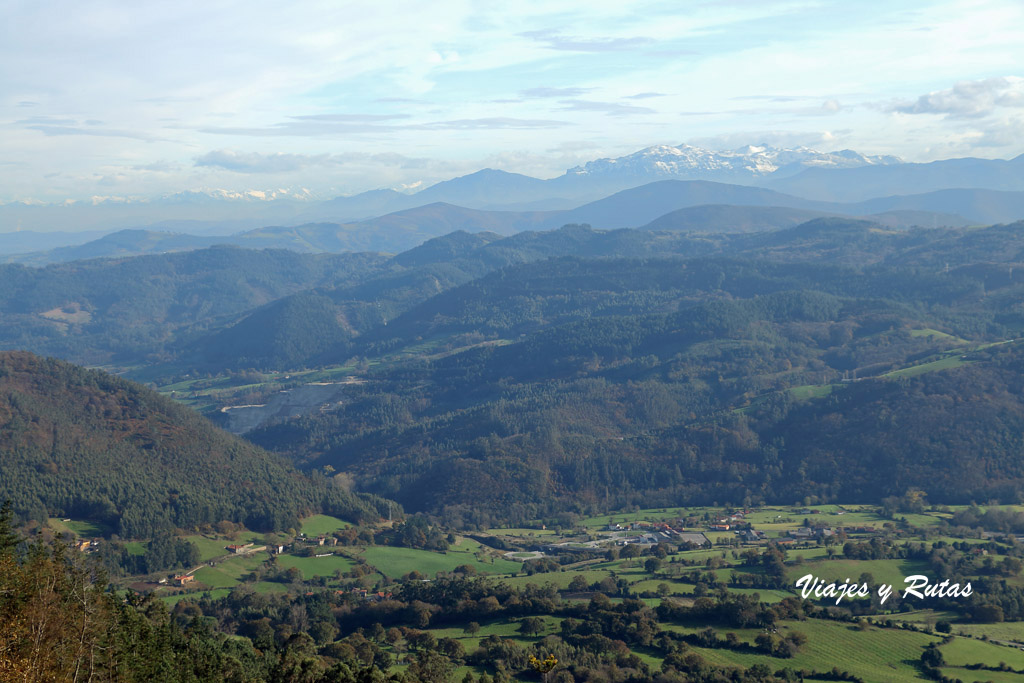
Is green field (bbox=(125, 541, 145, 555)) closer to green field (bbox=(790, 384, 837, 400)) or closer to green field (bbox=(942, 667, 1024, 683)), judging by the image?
green field (bbox=(942, 667, 1024, 683))

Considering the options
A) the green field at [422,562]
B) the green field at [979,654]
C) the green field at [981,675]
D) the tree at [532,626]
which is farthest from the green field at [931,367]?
the tree at [532,626]

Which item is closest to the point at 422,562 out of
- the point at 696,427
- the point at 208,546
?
the point at 208,546

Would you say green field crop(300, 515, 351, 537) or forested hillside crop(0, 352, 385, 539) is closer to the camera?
forested hillside crop(0, 352, 385, 539)

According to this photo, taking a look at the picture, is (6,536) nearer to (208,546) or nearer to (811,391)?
(208,546)

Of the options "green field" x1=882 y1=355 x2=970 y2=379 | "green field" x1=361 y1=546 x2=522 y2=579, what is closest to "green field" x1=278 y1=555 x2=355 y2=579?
"green field" x1=361 y1=546 x2=522 y2=579

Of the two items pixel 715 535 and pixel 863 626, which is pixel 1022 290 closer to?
pixel 715 535

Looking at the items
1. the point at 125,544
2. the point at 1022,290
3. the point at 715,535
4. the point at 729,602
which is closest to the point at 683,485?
the point at 715,535

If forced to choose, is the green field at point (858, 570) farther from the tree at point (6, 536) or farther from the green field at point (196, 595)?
the tree at point (6, 536)
